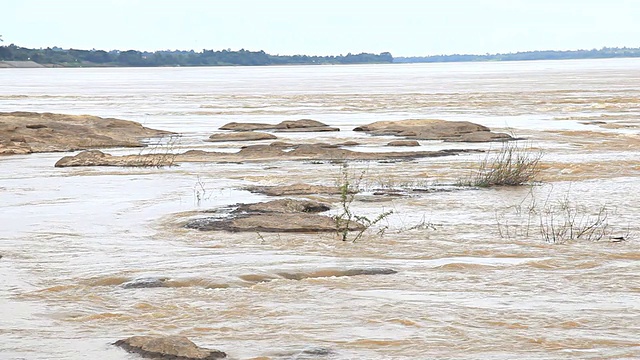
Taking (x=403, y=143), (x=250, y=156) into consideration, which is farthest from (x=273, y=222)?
(x=403, y=143)

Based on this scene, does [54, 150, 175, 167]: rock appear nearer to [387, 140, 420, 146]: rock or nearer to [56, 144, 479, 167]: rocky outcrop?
[56, 144, 479, 167]: rocky outcrop

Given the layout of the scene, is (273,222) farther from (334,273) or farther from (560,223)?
(560,223)

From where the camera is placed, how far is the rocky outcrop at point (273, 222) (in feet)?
38.0

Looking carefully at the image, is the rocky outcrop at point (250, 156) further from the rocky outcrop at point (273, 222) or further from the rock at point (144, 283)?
the rock at point (144, 283)

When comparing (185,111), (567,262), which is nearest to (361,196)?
(567,262)

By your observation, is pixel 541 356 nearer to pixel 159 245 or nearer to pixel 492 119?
pixel 159 245

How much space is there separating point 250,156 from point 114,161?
2662 millimetres

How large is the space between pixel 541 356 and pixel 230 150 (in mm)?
17426

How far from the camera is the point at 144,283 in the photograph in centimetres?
874

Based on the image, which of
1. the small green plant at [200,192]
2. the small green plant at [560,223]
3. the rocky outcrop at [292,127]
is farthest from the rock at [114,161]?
the rocky outcrop at [292,127]

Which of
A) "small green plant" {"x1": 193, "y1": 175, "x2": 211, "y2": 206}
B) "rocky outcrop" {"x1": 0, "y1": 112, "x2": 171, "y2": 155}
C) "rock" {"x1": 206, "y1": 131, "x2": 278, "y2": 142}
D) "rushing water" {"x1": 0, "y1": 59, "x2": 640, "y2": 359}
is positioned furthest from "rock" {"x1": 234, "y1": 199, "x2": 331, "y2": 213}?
"rock" {"x1": 206, "y1": 131, "x2": 278, "y2": 142}

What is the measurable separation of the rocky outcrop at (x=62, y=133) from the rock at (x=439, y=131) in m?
5.66

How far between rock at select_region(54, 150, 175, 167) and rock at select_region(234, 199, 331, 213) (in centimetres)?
648

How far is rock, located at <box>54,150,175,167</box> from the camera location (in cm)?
1977
